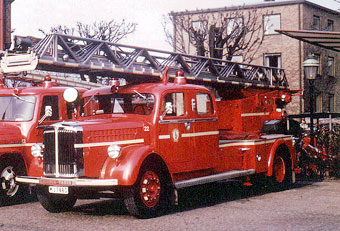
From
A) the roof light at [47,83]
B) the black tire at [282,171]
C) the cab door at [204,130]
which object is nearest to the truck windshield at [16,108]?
the roof light at [47,83]

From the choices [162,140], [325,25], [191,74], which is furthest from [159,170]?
[325,25]

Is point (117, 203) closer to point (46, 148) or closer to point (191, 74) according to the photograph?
point (46, 148)

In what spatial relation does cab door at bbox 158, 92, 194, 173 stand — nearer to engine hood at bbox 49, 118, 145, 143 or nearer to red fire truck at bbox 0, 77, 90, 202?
engine hood at bbox 49, 118, 145, 143

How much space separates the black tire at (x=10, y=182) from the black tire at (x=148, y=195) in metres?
3.33

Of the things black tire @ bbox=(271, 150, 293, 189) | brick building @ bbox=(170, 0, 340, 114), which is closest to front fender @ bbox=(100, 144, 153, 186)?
black tire @ bbox=(271, 150, 293, 189)

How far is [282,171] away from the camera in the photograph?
13.0 meters

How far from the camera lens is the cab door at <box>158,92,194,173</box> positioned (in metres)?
9.68

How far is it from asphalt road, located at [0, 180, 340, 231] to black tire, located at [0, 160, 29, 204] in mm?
189

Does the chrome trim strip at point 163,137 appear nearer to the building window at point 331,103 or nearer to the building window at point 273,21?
the building window at point 273,21

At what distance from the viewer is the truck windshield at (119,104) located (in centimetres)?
983

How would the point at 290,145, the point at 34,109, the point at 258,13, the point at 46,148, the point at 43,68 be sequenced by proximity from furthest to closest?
the point at 258,13 → the point at 290,145 → the point at 34,109 → the point at 43,68 → the point at 46,148

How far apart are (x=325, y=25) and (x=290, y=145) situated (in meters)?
31.1

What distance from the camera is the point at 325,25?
138ft

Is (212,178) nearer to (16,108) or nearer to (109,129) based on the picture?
(109,129)
